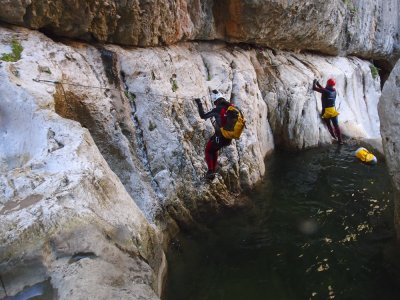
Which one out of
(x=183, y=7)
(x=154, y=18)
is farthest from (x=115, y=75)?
(x=183, y=7)

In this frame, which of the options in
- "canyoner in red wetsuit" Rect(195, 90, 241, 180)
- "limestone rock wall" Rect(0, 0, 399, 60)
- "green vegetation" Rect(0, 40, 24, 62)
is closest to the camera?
"green vegetation" Rect(0, 40, 24, 62)

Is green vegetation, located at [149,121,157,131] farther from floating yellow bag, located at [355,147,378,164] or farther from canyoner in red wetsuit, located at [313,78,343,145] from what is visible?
canyoner in red wetsuit, located at [313,78,343,145]

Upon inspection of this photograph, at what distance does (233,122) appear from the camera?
802cm

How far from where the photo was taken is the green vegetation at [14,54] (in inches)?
237

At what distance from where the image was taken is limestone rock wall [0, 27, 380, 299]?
371 cm

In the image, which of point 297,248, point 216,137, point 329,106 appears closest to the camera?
point 297,248

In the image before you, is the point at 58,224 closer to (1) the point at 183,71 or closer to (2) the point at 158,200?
(2) the point at 158,200

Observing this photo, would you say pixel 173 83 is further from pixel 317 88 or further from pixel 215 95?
pixel 317 88

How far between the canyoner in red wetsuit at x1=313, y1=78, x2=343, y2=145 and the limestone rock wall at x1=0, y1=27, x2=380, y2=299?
324 millimetres

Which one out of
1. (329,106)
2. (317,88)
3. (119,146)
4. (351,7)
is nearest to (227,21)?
(317,88)

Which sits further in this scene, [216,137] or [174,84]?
[174,84]

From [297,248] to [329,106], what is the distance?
725cm

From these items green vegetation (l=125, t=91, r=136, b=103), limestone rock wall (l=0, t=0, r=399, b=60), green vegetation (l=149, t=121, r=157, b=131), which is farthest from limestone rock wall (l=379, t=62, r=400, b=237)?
limestone rock wall (l=0, t=0, r=399, b=60)

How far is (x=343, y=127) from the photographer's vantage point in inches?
591
